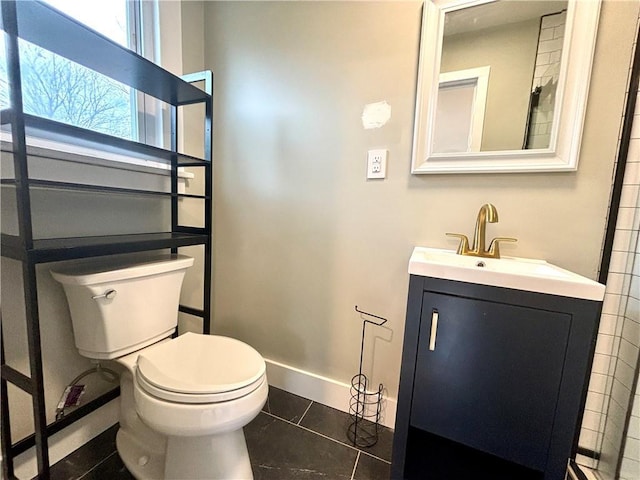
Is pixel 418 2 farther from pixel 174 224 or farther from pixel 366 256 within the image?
pixel 174 224

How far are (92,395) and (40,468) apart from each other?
0.45 metres

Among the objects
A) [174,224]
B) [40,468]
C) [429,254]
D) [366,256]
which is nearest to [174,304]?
[174,224]

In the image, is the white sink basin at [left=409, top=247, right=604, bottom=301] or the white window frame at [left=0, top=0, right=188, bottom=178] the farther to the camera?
the white window frame at [left=0, top=0, right=188, bottom=178]

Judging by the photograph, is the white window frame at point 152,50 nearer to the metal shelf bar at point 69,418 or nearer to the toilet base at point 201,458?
the metal shelf bar at point 69,418

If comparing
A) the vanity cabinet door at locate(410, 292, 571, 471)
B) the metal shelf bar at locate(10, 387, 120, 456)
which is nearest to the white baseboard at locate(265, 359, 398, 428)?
the vanity cabinet door at locate(410, 292, 571, 471)

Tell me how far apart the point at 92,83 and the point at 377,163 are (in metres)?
1.23

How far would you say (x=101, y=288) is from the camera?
93 centimetres

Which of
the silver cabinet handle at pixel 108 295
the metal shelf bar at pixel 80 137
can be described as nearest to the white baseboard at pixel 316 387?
the silver cabinet handle at pixel 108 295

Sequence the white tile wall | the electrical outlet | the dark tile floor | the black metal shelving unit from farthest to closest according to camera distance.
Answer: the electrical outlet, the dark tile floor, the white tile wall, the black metal shelving unit

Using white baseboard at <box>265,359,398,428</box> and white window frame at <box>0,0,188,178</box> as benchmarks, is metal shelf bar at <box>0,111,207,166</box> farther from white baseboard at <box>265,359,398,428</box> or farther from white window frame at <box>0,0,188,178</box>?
white baseboard at <box>265,359,398,428</box>

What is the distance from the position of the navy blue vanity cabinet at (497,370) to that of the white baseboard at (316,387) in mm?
399

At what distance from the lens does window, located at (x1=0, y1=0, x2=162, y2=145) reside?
990 millimetres

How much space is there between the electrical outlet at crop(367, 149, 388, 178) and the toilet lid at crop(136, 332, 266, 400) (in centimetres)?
89

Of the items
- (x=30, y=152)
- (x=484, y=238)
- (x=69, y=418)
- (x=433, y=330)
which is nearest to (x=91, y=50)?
(x=30, y=152)
